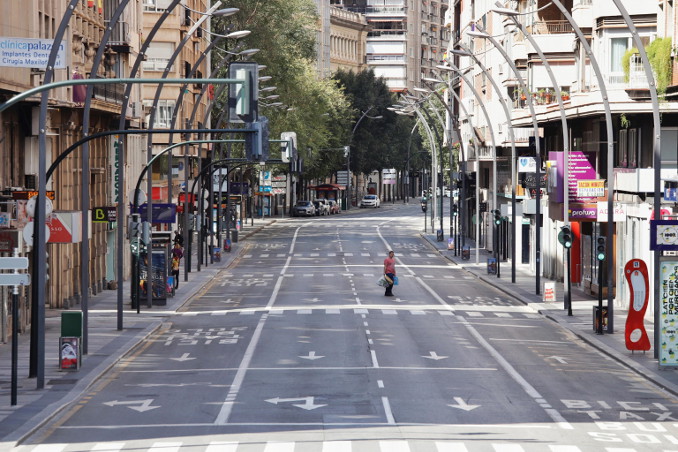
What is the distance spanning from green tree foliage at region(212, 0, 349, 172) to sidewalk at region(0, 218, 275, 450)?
4290 centimetres

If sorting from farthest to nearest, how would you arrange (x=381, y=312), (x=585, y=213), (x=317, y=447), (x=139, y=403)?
1. (x=585, y=213)
2. (x=381, y=312)
3. (x=139, y=403)
4. (x=317, y=447)

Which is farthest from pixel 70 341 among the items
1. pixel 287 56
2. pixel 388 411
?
pixel 287 56

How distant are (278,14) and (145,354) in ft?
215

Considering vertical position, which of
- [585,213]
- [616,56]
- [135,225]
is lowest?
[135,225]

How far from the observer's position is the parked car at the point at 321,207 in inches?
5669

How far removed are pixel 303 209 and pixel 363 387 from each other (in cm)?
11163

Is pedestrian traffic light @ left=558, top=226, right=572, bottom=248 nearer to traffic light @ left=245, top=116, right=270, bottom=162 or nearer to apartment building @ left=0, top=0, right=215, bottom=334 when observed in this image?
apartment building @ left=0, top=0, right=215, bottom=334

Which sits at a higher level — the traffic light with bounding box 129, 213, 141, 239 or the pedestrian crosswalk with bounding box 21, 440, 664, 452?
the traffic light with bounding box 129, 213, 141, 239

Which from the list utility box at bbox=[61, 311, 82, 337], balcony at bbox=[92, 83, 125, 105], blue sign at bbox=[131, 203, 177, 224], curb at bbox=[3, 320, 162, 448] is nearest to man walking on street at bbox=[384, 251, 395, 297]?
blue sign at bbox=[131, 203, 177, 224]

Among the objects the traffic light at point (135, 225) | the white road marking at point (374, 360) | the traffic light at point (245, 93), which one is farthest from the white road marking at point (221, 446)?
the traffic light at point (135, 225)

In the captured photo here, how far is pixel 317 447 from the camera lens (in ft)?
67.7

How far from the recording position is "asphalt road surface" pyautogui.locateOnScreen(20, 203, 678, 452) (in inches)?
853

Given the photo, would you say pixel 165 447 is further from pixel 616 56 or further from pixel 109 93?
pixel 616 56

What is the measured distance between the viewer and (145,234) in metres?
43.7
